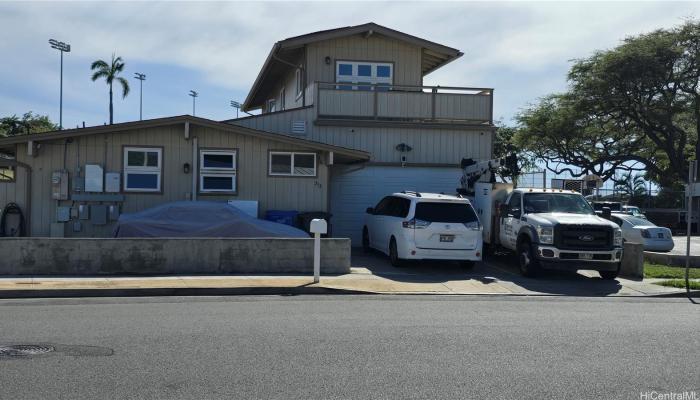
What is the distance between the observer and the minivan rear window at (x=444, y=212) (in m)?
15.5

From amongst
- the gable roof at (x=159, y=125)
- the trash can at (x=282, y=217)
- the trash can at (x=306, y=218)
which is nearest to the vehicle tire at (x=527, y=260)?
the gable roof at (x=159, y=125)

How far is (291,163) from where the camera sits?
1894cm

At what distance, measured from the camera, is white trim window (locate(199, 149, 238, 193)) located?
722 inches

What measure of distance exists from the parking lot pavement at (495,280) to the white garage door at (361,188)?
3878 mm

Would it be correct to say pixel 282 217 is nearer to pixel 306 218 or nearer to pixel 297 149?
pixel 306 218

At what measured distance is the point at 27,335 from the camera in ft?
26.0

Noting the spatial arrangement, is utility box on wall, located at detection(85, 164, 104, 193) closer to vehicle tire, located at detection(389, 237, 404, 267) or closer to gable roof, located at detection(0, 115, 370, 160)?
gable roof, located at detection(0, 115, 370, 160)

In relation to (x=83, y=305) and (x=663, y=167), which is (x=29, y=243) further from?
(x=663, y=167)

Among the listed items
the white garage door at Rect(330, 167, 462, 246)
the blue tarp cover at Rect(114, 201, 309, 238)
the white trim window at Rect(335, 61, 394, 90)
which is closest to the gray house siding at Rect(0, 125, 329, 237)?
the blue tarp cover at Rect(114, 201, 309, 238)

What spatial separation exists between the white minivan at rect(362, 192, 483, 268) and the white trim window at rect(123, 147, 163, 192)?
6781 mm

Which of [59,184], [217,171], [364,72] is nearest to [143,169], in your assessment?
[217,171]

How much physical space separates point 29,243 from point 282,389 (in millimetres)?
9535

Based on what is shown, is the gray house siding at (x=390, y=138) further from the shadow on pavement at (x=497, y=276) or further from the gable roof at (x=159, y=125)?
the shadow on pavement at (x=497, y=276)

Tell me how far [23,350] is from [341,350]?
3.48 m
